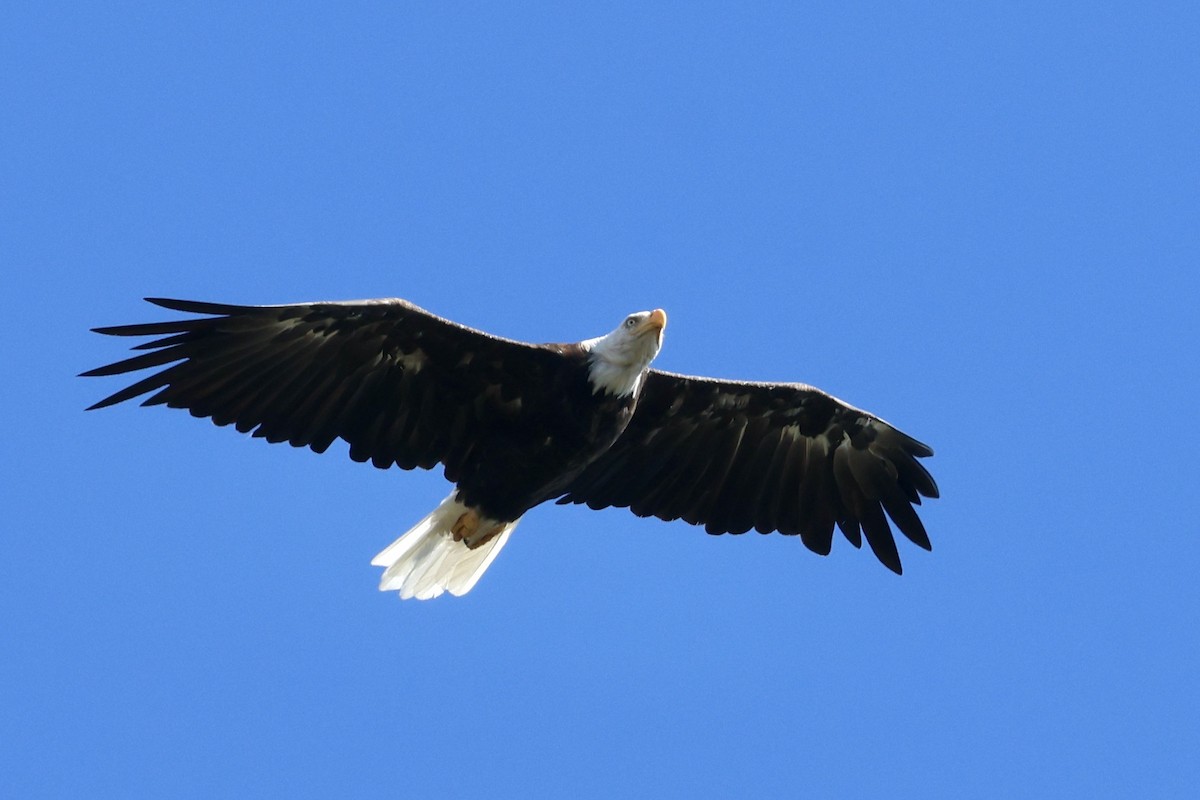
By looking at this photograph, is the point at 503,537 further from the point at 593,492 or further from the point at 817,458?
the point at 817,458

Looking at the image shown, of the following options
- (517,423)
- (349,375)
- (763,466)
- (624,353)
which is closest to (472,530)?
(517,423)

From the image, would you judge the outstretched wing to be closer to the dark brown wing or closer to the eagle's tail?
the eagle's tail

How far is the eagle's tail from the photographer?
13805 millimetres

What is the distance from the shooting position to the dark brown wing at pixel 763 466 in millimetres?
13828

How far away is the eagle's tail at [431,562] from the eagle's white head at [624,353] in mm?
1652

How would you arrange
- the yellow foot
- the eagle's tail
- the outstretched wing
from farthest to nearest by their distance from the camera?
the eagle's tail → the yellow foot → the outstretched wing

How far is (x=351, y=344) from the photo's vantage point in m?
12.7

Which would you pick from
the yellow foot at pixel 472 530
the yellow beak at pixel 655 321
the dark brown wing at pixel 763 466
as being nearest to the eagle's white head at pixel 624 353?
the yellow beak at pixel 655 321

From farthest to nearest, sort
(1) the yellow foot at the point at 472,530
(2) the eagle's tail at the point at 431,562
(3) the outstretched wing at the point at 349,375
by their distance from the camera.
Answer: (2) the eagle's tail at the point at 431,562, (1) the yellow foot at the point at 472,530, (3) the outstretched wing at the point at 349,375

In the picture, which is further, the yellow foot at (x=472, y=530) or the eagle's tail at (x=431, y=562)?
the eagle's tail at (x=431, y=562)

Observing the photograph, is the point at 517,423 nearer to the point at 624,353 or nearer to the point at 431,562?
the point at 624,353

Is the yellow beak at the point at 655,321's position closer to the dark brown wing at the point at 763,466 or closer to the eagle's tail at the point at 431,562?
the dark brown wing at the point at 763,466

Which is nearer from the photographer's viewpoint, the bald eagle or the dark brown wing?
the bald eagle

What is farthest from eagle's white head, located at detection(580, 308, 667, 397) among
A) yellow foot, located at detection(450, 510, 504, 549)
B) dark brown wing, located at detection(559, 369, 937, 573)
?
yellow foot, located at detection(450, 510, 504, 549)
